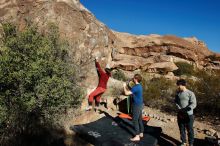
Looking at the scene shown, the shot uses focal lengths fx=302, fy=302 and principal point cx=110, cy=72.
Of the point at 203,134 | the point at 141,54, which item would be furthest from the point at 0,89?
the point at 141,54

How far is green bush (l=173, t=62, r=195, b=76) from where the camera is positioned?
89.7 feet

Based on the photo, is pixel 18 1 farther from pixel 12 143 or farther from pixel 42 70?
pixel 12 143

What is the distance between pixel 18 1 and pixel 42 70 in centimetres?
717

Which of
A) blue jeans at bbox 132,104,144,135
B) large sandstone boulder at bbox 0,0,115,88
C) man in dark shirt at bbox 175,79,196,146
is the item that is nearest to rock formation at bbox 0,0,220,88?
large sandstone boulder at bbox 0,0,115,88

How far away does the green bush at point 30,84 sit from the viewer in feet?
24.6

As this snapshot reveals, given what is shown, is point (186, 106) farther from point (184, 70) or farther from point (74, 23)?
point (184, 70)

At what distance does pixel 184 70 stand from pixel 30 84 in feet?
70.9

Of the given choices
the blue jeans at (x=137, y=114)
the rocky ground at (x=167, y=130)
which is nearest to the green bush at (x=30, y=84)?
the rocky ground at (x=167, y=130)

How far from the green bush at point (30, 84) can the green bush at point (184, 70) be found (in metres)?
19.3

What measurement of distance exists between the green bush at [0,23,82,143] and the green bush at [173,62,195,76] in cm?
1929

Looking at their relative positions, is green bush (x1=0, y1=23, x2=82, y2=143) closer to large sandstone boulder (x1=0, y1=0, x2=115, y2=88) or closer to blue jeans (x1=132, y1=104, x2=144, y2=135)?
blue jeans (x1=132, y1=104, x2=144, y2=135)

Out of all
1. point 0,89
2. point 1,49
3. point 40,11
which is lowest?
point 0,89

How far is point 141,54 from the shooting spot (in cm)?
3070

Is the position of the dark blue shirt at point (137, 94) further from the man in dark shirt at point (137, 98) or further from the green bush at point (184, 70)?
the green bush at point (184, 70)
